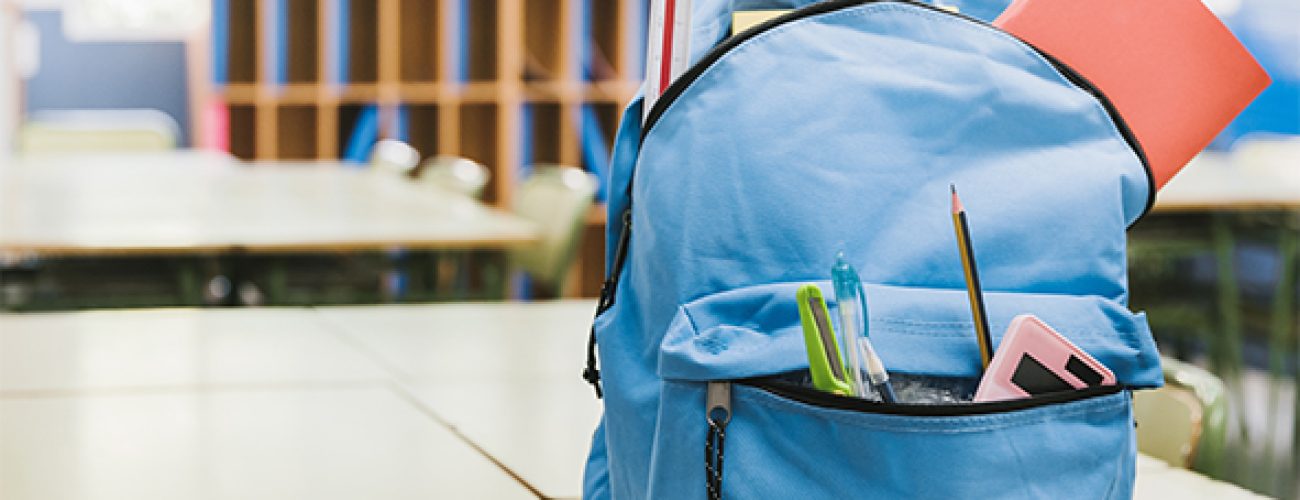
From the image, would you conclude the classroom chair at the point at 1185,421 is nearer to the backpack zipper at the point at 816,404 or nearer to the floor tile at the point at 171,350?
the backpack zipper at the point at 816,404

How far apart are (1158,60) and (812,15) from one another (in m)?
0.18

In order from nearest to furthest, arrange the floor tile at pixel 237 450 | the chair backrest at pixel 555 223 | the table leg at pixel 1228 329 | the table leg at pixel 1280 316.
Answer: the floor tile at pixel 237 450
the chair backrest at pixel 555 223
the table leg at pixel 1280 316
the table leg at pixel 1228 329

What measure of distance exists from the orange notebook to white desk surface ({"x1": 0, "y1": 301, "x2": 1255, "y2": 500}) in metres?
0.31

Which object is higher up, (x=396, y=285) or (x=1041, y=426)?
(x=1041, y=426)

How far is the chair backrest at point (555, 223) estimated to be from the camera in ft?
11.2

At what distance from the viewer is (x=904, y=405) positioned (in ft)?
2.05

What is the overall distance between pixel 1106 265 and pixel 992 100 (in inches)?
3.8

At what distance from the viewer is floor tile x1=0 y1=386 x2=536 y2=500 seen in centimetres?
96

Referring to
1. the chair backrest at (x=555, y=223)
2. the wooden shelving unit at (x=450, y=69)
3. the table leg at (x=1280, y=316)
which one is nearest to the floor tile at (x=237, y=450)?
the chair backrest at (x=555, y=223)

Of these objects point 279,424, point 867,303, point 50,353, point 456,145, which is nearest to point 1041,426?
point 867,303

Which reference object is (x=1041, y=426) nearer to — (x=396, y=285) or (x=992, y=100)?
(x=992, y=100)

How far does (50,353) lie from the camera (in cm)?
141

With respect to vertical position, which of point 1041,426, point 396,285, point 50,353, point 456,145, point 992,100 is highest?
point 992,100

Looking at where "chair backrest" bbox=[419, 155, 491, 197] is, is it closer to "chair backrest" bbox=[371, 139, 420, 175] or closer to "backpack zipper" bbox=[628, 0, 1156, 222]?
"chair backrest" bbox=[371, 139, 420, 175]
